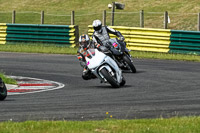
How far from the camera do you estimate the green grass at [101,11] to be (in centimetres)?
4178

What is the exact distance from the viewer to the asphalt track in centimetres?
991

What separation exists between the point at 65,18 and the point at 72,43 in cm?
2150

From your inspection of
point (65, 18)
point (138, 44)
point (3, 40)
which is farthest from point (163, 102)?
point (65, 18)

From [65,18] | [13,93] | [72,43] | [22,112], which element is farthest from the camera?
[65,18]

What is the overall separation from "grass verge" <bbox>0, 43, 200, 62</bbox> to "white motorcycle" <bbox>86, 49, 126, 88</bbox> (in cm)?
791

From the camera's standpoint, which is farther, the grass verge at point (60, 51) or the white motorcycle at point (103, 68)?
the grass verge at point (60, 51)

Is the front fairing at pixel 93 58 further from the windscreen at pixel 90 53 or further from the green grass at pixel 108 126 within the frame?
the green grass at pixel 108 126

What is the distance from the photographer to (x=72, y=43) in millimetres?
26562

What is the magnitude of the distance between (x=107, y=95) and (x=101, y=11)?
36592 millimetres

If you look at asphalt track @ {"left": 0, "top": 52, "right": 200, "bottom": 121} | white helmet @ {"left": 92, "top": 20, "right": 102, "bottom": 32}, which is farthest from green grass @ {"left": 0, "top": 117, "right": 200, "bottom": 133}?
white helmet @ {"left": 92, "top": 20, "right": 102, "bottom": 32}

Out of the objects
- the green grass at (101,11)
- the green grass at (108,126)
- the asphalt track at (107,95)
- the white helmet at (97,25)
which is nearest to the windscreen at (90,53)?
the asphalt track at (107,95)

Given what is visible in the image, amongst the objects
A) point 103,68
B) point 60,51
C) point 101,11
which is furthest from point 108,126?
point 101,11

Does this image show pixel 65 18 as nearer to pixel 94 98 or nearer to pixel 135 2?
pixel 135 2

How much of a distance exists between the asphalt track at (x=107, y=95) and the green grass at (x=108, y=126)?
2.38ft
